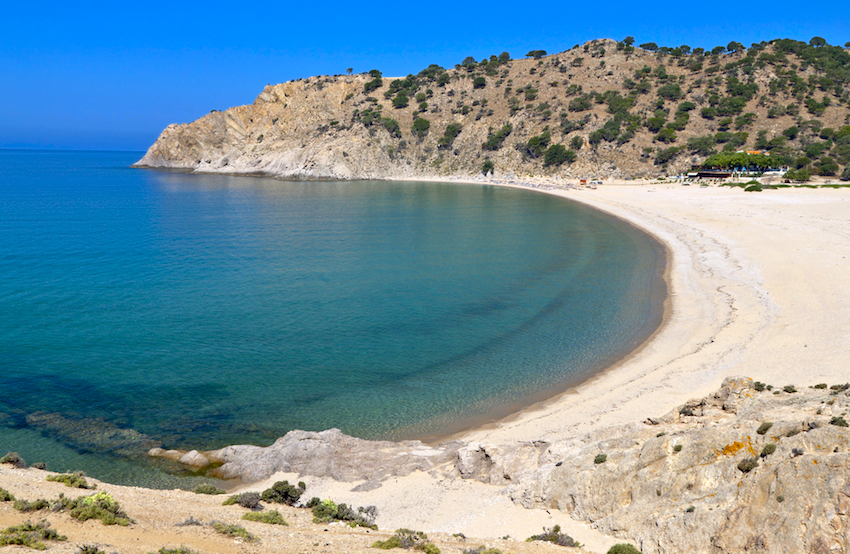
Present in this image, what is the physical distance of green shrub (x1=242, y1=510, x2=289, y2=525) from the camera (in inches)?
432

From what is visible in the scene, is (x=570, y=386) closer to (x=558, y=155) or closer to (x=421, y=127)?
(x=558, y=155)

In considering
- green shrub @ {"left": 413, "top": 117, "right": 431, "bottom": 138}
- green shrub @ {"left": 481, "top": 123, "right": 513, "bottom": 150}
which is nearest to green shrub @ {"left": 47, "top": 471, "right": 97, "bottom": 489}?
green shrub @ {"left": 481, "top": 123, "right": 513, "bottom": 150}

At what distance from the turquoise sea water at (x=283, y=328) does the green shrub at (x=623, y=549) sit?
862cm

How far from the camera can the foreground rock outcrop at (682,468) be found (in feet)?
29.9

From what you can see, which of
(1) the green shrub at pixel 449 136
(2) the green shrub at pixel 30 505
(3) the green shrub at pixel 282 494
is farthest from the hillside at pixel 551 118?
(2) the green shrub at pixel 30 505

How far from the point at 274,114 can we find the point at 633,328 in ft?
508

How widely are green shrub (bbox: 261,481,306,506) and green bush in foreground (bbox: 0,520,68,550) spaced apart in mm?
5013

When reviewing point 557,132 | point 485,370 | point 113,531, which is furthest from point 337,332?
point 557,132

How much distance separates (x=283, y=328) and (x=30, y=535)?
19.1 meters

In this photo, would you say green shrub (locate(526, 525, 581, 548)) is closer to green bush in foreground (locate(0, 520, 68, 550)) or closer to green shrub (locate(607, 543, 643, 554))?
green shrub (locate(607, 543, 643, 554))

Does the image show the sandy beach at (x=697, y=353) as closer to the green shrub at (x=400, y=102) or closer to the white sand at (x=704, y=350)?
the white sand at (x=704, y=350)

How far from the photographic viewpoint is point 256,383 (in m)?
21.2

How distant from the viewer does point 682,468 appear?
10969 mm

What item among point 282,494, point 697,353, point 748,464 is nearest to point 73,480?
point 282,494
